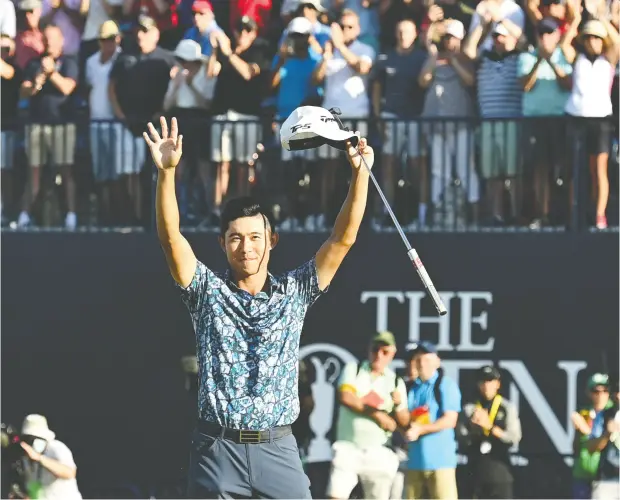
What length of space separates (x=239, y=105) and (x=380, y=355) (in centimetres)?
243

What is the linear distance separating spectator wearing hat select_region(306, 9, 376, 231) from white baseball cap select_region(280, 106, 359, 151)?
17.3ft

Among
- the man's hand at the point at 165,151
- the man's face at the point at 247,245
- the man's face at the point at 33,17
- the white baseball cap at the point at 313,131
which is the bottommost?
the man's face at the point at 247,245


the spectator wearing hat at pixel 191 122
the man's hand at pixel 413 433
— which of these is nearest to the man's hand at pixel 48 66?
the spectator wearing hat at pixel 191 122

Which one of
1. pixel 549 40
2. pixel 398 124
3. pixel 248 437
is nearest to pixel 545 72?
pixel 549 40

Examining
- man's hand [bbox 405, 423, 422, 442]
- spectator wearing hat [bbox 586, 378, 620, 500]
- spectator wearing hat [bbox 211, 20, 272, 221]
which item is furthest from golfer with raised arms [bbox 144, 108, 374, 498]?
spectator wearing hat [bbox 211, 20, 272, 221]

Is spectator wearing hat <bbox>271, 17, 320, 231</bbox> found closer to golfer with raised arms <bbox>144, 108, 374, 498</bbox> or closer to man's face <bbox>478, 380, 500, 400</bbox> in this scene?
man's face <bbox>478, 380, 500, 400</bbox>

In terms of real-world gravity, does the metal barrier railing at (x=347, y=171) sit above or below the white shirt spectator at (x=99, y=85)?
below

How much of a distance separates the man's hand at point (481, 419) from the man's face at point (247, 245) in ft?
16.5

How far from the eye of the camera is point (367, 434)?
10227 millimetres

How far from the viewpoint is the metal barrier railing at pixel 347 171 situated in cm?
1144

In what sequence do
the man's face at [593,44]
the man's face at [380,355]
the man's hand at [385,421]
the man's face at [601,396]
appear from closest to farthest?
the man's hand at [385,421]
the man's face at [380,355]
the man's face at [601,396]
the man's face at [593,44]

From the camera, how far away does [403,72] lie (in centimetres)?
1126

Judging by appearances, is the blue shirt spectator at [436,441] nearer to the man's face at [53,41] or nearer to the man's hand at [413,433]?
the man's hand at [413,433]

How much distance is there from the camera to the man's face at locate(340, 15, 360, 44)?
37.2 feet
